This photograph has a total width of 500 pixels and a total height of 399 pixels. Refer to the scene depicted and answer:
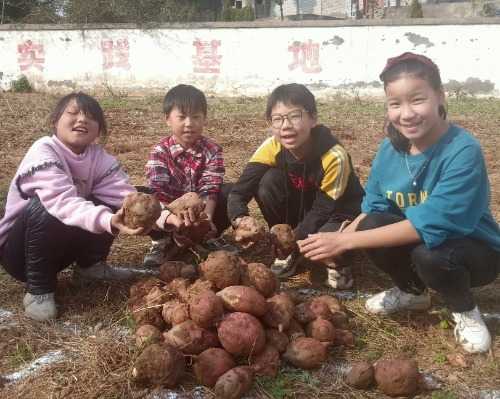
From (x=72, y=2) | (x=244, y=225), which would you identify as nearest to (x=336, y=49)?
(x=72, y=2)

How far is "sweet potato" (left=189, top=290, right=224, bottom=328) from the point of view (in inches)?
92.1

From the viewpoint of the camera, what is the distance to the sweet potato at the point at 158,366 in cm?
215

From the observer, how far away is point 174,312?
2480mm

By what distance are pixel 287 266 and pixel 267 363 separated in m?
1.17

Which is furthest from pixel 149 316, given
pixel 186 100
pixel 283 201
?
pixel 186 100

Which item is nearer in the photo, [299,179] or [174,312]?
[174,312]

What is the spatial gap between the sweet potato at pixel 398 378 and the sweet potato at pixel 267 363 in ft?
1.45

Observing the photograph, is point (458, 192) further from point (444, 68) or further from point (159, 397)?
point (444, 68)

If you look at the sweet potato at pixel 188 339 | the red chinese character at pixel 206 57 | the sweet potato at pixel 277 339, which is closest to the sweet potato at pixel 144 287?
the sweet potato at pixel 188 339

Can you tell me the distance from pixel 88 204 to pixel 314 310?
129 cm

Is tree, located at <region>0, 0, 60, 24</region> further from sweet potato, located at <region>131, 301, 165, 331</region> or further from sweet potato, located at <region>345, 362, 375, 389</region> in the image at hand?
sweet potato, located at <region>345, 362, 375, 389</region>

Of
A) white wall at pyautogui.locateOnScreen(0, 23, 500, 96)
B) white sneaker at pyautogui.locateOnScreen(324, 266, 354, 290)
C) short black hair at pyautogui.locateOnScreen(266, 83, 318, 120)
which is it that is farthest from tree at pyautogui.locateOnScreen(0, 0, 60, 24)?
white sneaker at pyautogui.locateOnScreen(324, 266, 354, 290)

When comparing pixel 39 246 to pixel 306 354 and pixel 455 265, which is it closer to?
pixel 306 354

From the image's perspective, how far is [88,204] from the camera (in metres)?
2.75
